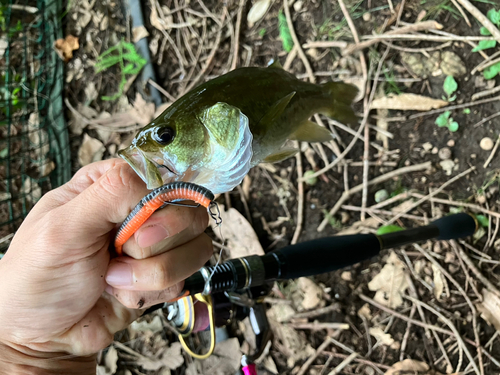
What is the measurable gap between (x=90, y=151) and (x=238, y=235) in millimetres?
1367

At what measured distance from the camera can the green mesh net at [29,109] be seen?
2885 millimetres

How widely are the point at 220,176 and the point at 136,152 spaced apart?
0.69 ft

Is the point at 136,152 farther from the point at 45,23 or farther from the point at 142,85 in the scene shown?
the point at 45,23

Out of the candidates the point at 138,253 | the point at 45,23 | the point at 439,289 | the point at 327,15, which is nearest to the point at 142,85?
the point at 45,23

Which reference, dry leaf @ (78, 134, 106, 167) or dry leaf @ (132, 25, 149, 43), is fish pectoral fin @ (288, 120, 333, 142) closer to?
→ dry leaf @ (78, 134, 106, 167)

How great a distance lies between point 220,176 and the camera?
0.97 metres

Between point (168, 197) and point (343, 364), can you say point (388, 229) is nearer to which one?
point (343, 364)

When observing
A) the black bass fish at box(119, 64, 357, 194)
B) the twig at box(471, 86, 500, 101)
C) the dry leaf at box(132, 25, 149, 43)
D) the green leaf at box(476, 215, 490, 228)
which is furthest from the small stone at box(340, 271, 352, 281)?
the dry leaf at box(132, 25, 149, 43)

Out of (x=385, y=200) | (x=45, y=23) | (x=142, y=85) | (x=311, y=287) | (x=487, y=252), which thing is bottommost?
(x=311, y=287)

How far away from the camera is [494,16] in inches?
80.3

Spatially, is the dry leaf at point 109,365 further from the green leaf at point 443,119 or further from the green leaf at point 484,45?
the green leaf at point 484,45

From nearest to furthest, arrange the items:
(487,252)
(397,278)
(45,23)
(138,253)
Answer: (138,253) → (487,252) → (397,278) → (45,23)

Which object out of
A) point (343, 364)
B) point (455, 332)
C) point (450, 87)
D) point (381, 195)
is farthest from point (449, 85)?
point (343, 364)

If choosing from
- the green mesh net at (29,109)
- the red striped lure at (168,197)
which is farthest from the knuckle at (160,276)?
the green mesh net at (29,109)
